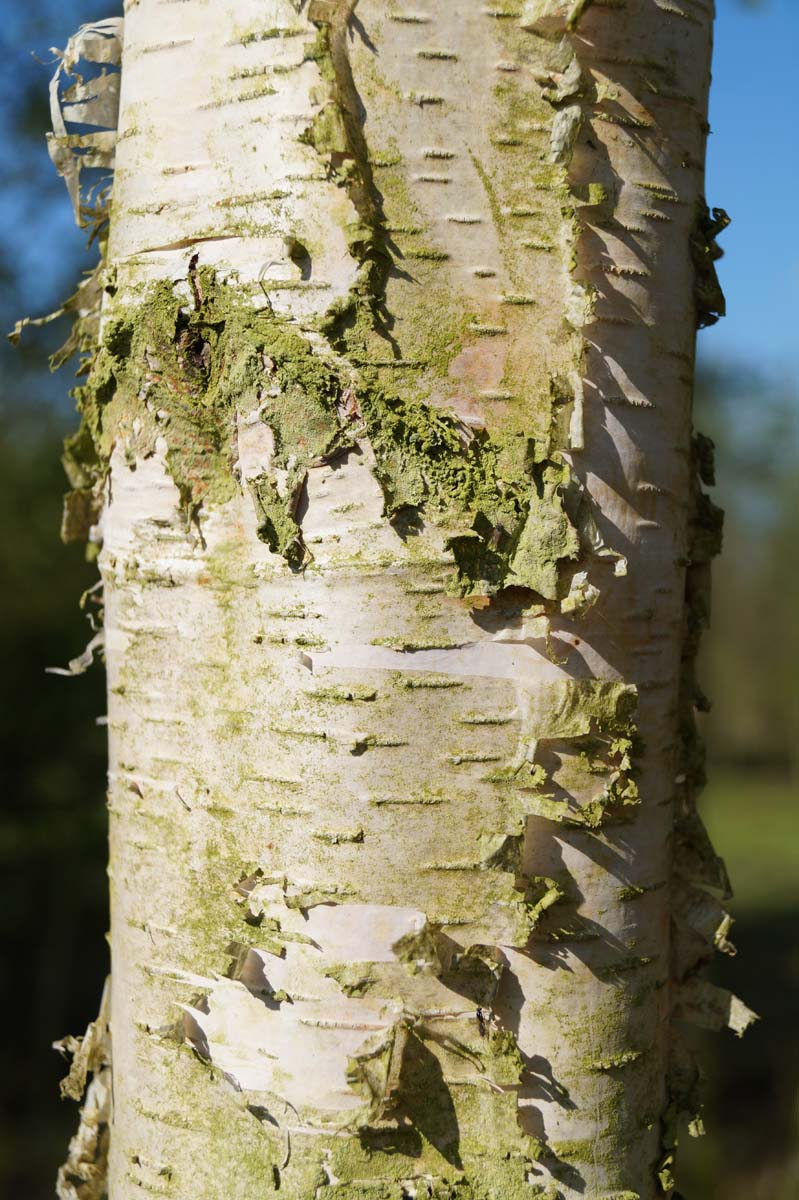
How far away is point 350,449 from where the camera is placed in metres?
0.90

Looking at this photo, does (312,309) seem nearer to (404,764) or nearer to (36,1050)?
(404,764)

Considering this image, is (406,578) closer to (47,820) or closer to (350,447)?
(350,447)

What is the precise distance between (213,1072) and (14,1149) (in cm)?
570

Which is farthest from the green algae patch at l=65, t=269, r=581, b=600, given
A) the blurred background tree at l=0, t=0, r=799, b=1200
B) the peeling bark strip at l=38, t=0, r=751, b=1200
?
the blurred background tree at l=0, t=0, r=799, b=1200

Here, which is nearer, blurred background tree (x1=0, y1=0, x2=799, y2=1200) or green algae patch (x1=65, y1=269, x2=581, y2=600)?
green algae patch (x1=65, y1=269, x2=581, y2=600)

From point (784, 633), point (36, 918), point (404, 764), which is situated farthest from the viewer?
point (784, 633)

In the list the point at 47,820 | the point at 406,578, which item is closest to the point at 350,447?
the point at 406,578

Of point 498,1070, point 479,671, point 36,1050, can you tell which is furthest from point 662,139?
point 36,1050

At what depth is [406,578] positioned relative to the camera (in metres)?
0.88

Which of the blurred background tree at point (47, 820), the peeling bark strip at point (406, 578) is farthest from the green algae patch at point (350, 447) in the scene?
the blurred background tree at point (47, 820)

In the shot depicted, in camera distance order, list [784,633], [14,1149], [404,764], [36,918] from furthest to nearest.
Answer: [784,633] < [36,918] < [14,1149] < [404,764]

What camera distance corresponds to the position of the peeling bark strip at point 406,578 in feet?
2.90

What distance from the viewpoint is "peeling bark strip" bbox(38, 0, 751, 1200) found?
885mm

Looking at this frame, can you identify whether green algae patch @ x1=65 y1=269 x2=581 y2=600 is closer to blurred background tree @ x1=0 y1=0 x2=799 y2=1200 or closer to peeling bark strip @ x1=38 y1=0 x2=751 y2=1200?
peeling bark strip @ x1=38 y1=0 x2=751 y2=1200
